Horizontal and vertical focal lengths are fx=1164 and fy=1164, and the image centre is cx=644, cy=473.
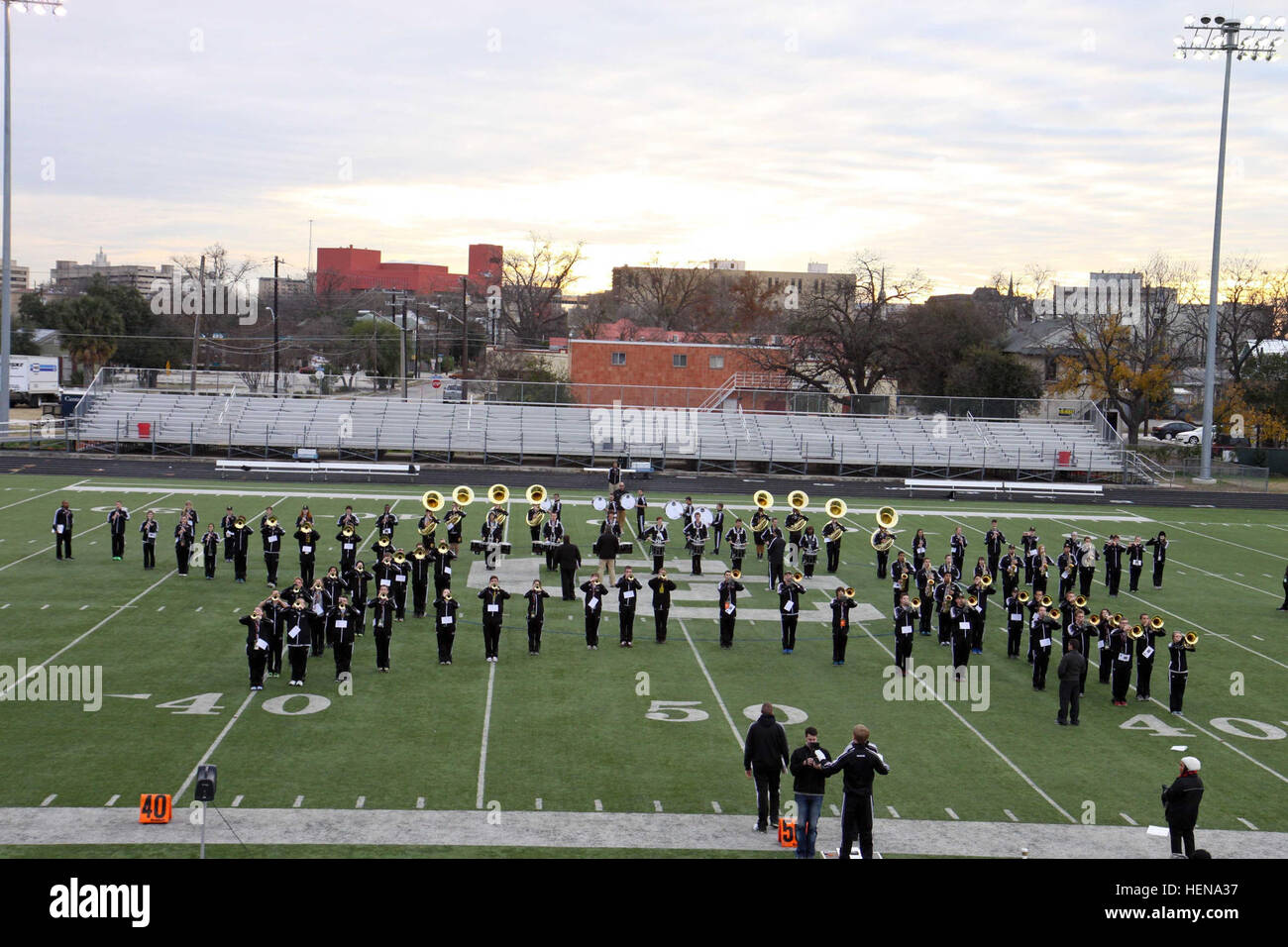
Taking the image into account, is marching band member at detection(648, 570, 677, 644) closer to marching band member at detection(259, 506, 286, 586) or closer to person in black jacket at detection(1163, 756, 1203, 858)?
marching band member at detection(259, 506, 286, 586)

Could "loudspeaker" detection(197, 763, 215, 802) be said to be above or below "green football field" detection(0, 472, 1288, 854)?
above

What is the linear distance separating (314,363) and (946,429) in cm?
5235

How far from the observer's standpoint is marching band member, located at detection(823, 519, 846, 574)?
926 inches

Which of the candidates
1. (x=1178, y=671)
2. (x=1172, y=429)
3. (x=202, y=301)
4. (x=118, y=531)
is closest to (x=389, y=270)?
(x=202, y=301)

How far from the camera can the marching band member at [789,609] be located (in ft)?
57.0

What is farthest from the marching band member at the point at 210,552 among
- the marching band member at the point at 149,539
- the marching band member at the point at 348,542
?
the marching band member at the point at 348,542

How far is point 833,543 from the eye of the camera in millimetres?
23703

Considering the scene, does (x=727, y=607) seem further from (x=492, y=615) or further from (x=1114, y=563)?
(x=1114, y=563)

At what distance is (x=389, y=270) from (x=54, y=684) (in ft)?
513

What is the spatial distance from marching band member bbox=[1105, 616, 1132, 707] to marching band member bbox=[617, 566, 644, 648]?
267 inches

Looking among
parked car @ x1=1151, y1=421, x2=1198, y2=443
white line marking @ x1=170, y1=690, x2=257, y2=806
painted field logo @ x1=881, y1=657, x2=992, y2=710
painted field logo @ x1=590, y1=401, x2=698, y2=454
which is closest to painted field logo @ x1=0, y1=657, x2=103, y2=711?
white line marking @ x1=170, y1=690, x2=257, y2=806
